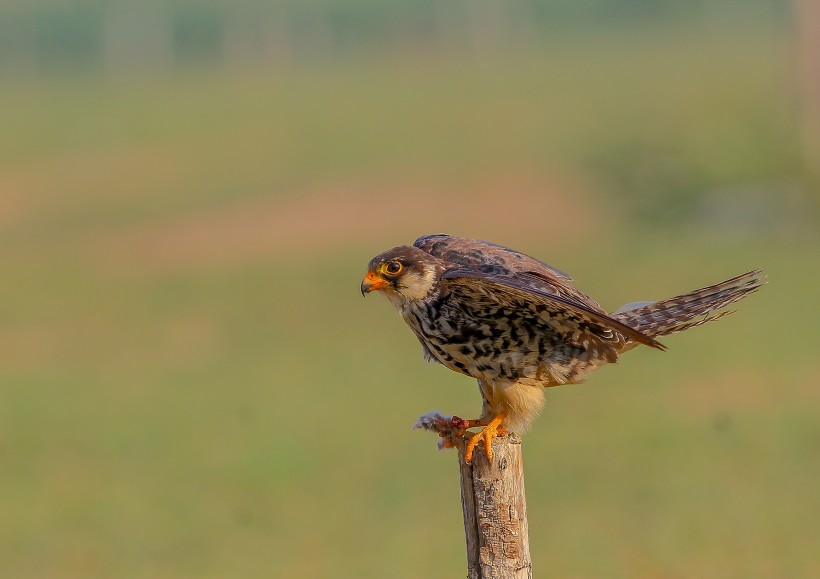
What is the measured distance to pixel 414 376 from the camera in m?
14.5

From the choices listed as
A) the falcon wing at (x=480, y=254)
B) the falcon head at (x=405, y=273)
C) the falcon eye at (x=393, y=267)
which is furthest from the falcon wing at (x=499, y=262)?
the falcon eye at (x=393, y=267)

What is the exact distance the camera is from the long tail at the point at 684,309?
5980 mm

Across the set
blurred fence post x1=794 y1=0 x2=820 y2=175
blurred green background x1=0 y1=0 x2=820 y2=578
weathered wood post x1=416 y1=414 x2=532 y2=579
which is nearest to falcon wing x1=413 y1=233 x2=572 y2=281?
weathered wood post x1=416 y1=414 x2=532 y2=579

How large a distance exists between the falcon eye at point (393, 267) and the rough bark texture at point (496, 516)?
2.76 feet

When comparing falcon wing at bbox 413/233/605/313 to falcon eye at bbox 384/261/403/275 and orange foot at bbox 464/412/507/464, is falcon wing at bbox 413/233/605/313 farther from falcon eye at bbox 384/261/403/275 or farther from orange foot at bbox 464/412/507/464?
orange foot at bbox 464/412/507/464

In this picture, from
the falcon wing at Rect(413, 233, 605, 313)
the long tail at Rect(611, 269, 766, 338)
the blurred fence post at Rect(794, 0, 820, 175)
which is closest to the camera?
the falcon wing at Rect(413, 233, 605, 313)

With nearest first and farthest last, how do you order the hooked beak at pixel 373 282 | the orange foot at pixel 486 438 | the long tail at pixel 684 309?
1. the orange foot at pixel 486 438
2. the hooked beak at pixel 373 282
3. the long tail at pixel 684 309

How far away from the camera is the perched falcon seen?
5.60 m

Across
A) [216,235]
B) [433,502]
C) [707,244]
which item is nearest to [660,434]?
[433,502]

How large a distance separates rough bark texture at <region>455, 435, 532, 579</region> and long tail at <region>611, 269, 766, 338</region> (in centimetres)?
95

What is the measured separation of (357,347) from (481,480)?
Answer: 420 inches

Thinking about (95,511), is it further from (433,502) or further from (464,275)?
(464,275)

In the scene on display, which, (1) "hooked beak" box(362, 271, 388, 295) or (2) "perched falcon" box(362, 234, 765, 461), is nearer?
(2) "perched falcon" box(362, 234, 765, 461)

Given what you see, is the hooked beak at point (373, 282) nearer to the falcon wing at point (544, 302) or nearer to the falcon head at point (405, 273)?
the falcon head at point (405, 273)
